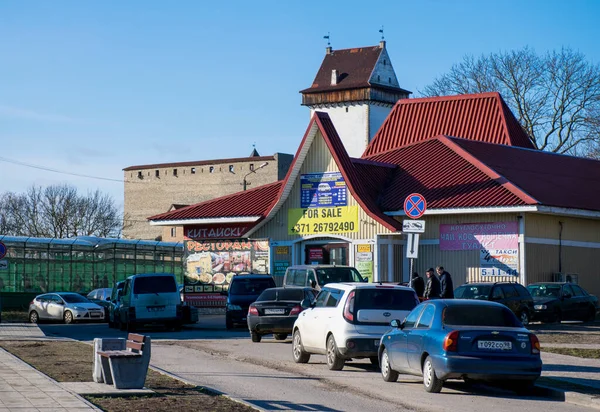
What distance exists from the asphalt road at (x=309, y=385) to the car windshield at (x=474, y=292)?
7.70 metres

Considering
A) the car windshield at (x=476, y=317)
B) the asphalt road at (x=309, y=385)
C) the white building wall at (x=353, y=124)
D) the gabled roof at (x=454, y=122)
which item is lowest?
the asphalt road at (x=309, y=385)

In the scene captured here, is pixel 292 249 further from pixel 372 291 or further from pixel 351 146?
pixel 351 146

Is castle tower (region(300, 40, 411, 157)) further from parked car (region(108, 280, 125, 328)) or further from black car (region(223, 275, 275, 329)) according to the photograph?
black car (region(223, 275, 275, 329))

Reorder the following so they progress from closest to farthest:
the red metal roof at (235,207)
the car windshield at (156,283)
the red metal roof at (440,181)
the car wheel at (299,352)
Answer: the car wheel at (299,352), the car windshield at (156,283), the red metal roof at (440,181), the red metal roof at (235,207)

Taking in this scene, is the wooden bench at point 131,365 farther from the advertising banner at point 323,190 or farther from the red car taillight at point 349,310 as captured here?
the advertising banner at point 323,190

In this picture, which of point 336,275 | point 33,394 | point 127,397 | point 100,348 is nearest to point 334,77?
point 336,275

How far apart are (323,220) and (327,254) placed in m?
1.30

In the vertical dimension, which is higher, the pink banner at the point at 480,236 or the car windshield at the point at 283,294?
the pink banner at the point at 480,236

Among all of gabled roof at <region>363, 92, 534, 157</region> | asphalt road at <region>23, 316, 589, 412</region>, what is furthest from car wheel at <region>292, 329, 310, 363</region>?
gabled roof at <region>363, 92, 534, 157</region>

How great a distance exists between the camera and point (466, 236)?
3716 cm

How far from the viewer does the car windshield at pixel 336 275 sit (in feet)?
101

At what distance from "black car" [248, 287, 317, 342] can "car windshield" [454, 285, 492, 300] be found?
6.31 metres

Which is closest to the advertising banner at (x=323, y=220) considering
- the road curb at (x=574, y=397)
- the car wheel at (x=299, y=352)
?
the car wheel at (x=299, y=352)

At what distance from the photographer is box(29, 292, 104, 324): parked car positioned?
1652 inches
